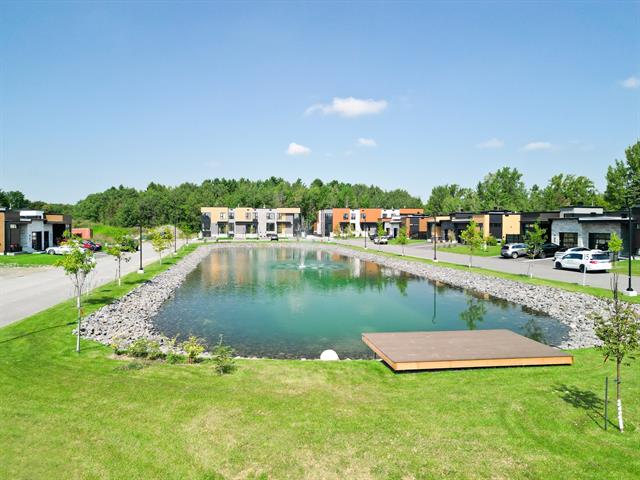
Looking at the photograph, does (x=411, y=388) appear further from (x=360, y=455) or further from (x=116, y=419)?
(x=116, y=419)

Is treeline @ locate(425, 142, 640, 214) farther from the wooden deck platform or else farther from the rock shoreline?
the wooden deck platform

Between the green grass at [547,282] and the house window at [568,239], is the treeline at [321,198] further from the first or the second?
the green grass at [547,282]

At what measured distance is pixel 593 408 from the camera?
11.0m

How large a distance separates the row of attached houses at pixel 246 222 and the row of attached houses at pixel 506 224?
1089cm

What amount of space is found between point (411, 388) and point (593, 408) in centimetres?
459

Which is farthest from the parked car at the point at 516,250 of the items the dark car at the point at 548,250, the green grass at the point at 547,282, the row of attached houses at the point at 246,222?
the row of attached houses at the point at 246,222

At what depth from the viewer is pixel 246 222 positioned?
118 meters

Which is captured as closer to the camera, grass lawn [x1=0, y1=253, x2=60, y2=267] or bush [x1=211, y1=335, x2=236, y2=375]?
bush [x1=211, y1=335, x2=236, y2=375]

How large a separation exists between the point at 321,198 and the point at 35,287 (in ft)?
395

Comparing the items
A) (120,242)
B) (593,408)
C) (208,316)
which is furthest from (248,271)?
(593,408)

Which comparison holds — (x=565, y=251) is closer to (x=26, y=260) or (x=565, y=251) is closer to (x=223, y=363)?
(x=223, y=363)

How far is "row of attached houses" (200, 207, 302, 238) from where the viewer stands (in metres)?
117

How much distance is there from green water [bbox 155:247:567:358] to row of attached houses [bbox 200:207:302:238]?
72565 mm

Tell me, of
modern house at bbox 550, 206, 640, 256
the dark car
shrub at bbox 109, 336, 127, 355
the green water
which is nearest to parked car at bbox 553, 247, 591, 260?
the dark car
